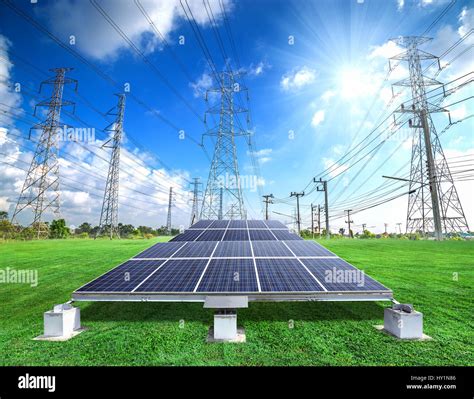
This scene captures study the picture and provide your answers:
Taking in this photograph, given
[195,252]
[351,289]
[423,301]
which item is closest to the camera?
[351,289]

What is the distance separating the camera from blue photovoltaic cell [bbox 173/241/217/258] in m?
12.1

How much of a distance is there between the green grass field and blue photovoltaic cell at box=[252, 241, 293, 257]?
2304 mm

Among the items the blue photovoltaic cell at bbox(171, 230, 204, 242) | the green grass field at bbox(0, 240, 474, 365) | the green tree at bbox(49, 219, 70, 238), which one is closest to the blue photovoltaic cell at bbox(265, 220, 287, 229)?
the blue photovoltaic cell at bbox(171, 230, 204, 242)

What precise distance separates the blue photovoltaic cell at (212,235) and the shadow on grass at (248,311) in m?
6.48

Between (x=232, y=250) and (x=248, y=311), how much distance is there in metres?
3.31

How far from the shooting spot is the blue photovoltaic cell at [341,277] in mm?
8477

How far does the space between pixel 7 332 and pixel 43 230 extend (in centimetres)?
5257

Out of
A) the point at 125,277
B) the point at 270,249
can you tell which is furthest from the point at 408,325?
the point at 125,277

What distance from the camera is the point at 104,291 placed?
845 centimetres

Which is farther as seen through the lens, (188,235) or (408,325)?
(188,235)

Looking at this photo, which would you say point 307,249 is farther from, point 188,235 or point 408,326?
point 188,235

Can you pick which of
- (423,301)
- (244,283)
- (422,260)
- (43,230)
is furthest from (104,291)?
(43,230)

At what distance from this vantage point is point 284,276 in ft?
30.9
